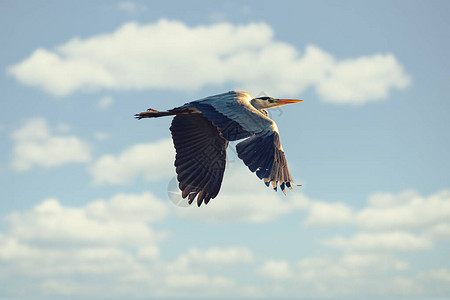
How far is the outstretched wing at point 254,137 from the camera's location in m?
11.5

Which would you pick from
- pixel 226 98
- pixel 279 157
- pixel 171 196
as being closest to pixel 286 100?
pixel 226 98

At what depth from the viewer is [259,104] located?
48.4 feet

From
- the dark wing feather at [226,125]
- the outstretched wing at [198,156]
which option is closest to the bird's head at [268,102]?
the outstretched wing at [198,156]

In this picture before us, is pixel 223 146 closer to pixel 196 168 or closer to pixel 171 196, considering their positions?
pixel 196 168

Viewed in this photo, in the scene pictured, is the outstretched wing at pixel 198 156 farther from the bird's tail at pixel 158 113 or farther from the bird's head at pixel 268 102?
the bird's head at pixel 268 102

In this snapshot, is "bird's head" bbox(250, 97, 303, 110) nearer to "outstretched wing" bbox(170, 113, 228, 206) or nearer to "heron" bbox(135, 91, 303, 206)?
"heron" bbox(135, 91, 303, 206)

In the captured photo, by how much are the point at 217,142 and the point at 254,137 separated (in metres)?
1.80

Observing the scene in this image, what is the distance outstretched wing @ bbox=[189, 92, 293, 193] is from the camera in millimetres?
11516

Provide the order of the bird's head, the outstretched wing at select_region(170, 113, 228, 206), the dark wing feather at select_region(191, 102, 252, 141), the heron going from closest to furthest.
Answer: the dark wing feather at select_region(191, 102, 252, 141) < the heron < the outstretched wing at select_region(170, 113, 228, 206) < the bird's head

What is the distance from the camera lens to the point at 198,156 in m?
13.1

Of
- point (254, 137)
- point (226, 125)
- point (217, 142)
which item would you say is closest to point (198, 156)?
point (217, 142)

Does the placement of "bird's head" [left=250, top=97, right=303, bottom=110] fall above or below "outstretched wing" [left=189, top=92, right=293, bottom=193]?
above

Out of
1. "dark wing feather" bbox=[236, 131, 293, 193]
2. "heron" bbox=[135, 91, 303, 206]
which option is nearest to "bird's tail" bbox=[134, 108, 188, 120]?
"heron" bbox=[135, 91, 303, 206]

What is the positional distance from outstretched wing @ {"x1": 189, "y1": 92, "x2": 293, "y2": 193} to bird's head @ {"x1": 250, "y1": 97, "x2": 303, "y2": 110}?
2.19 meters
